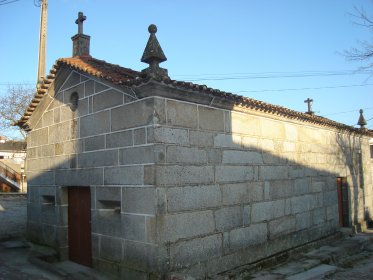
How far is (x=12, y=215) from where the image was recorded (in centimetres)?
1204

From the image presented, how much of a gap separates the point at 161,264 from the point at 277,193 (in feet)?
12.8

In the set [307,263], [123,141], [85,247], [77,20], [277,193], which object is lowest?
[307,263]

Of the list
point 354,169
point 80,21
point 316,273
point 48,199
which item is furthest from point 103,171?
point 354,169

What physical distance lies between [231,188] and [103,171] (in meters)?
2.62

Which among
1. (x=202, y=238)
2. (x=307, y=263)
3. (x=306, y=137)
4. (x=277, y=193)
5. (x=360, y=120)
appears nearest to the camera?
(x=202, y=238)

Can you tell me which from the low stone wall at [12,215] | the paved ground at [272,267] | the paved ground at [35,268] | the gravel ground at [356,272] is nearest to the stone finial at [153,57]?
the paved ground at [272,267]

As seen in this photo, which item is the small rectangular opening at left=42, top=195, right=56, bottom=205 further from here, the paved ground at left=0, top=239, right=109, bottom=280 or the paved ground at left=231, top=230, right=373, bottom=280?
the paved ground at left=231, top=230, right=373, bottom=280

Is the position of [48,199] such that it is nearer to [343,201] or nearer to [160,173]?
[160,173]

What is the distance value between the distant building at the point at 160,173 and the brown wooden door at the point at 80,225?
0.03 metres

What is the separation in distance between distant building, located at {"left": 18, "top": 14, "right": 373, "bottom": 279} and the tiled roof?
3 cm

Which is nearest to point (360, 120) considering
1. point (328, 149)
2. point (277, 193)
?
point (328, 149)

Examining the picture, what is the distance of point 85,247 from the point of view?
299 inches

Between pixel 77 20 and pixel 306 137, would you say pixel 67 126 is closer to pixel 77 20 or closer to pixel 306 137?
pixel 77 20

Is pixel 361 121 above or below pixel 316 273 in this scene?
above
